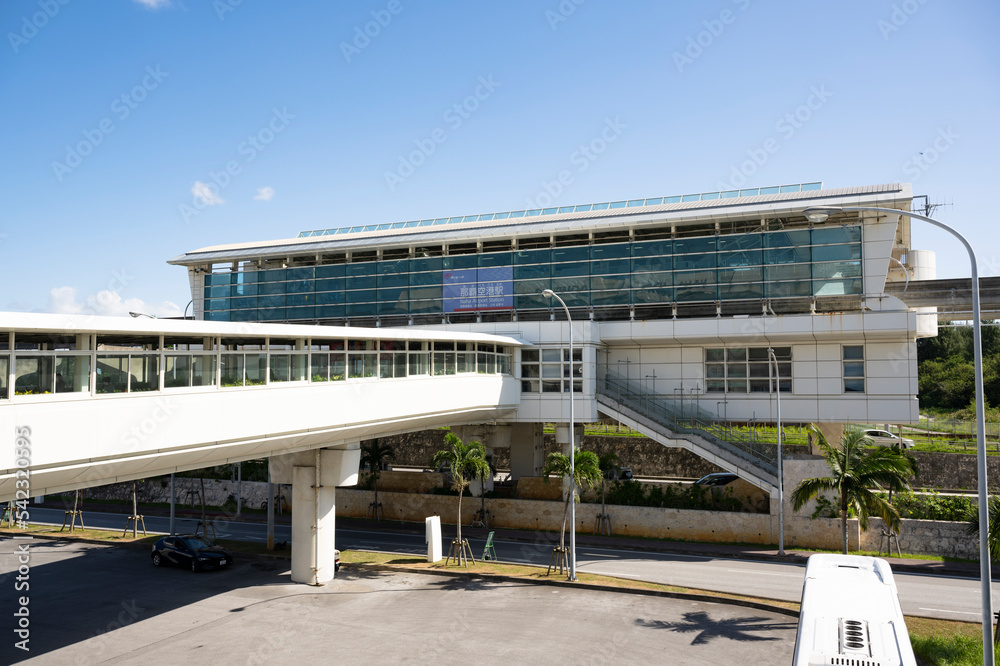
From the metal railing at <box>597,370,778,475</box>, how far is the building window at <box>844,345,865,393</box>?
5057mm

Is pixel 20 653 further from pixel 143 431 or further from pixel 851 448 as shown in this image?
pixel 851 448

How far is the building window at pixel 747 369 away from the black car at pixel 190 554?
25253mm

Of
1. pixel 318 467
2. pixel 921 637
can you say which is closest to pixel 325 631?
pixel 318 467

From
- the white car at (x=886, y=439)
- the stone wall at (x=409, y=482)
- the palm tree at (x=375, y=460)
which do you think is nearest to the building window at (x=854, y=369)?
the white car at (x=886, y=439)

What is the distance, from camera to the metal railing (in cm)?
3198

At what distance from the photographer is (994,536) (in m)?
18.6

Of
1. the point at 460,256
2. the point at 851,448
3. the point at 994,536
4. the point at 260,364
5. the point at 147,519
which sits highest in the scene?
the point at 460,256

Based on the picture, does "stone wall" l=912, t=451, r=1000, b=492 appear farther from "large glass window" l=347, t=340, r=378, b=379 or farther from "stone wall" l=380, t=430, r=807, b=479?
"large glass window" l=347, t=340, r=378, b=379

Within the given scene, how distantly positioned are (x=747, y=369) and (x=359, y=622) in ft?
79.8

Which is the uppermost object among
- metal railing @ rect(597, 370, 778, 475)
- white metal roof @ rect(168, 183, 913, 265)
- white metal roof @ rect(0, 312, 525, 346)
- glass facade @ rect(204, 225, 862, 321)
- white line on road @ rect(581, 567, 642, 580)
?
white metal roof @ rect(168, 183, 913, 265)

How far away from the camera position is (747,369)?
117ft

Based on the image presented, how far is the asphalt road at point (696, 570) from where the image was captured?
73.4ft

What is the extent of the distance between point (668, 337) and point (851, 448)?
12.7 metres

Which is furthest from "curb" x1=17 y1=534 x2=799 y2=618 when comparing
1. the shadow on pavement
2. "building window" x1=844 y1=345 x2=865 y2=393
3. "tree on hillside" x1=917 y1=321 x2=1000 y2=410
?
"tree on hillside" x1=917 y1=321 x2=1000 y2=410
